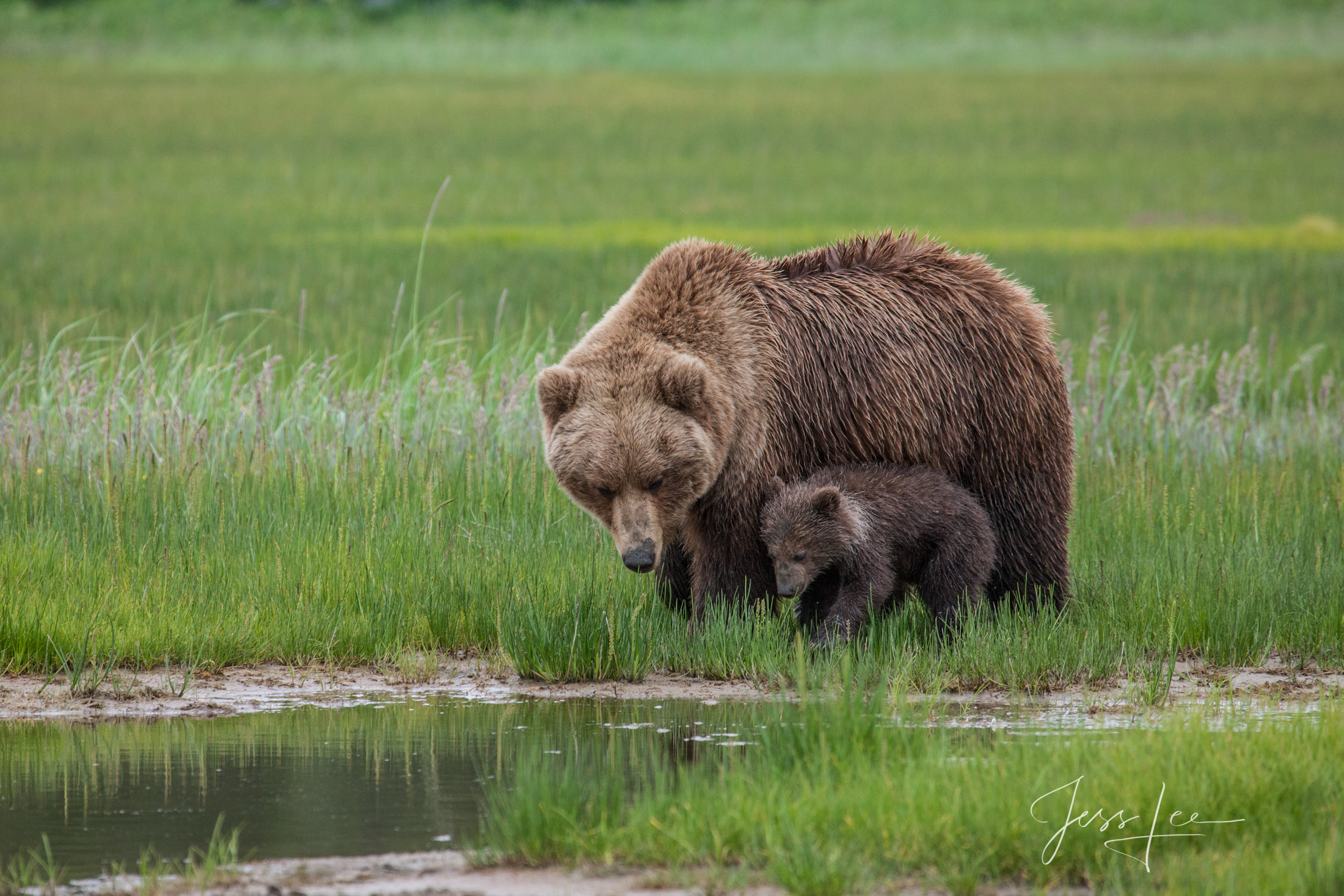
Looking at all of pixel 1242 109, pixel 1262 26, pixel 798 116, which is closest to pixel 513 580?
pixel 798 116

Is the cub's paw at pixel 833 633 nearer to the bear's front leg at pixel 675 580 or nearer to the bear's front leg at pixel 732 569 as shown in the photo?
the bear's front leg at pixel 732 569

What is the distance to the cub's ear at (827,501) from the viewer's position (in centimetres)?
639

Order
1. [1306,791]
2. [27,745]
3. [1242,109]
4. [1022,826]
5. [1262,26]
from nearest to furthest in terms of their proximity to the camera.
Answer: [1022,826], [1306,791], [27,745], [1242,109], [1262,26]

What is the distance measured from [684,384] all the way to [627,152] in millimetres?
28050

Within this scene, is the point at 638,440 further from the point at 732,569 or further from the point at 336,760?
the point at 336,760

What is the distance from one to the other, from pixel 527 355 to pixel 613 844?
7435mm

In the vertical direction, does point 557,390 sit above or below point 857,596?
above

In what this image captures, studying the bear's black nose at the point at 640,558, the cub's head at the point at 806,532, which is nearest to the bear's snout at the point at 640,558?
the bear's black nose at the point at 640,558

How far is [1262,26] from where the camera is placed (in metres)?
58.8

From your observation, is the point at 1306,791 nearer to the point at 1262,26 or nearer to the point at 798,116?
the point at 798,116

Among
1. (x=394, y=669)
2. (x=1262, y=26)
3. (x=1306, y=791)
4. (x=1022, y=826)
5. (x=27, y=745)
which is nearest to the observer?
(x=1022, y=826)
